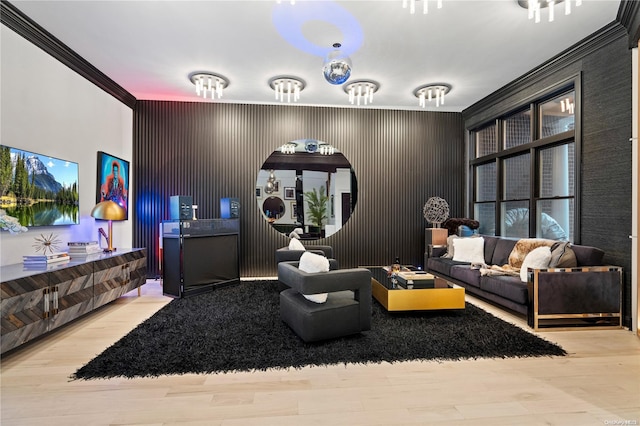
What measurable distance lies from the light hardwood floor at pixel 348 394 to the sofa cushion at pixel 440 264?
92.7 inches

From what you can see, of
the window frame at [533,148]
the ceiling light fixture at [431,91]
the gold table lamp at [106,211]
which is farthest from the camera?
the ceiling light fixture at [431,91]

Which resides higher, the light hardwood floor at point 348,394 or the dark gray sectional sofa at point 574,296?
the dark gray sectional sofa at point 574,296

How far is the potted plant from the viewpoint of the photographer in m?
6.54

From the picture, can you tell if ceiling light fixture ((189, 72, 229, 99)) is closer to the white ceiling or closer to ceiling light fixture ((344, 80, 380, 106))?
the white ceiling

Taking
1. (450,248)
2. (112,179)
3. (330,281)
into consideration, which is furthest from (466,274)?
(112,179)

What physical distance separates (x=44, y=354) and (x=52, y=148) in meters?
2.39

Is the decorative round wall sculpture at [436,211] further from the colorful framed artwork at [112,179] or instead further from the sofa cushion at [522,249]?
the colorful framed artwork at [112,179]

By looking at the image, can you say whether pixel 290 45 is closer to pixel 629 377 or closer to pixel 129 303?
pixel 129 303

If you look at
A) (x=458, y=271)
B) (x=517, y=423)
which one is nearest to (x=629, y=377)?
(x=517, y=423)

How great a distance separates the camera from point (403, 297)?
12.3ft

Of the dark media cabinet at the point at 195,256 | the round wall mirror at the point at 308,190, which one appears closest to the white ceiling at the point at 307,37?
the round wall mirror at the point at 308,190

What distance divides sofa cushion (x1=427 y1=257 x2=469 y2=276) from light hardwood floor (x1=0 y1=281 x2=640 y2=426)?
2.35 meters

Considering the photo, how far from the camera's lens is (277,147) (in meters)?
6.39

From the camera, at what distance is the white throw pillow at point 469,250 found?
5.38 m
